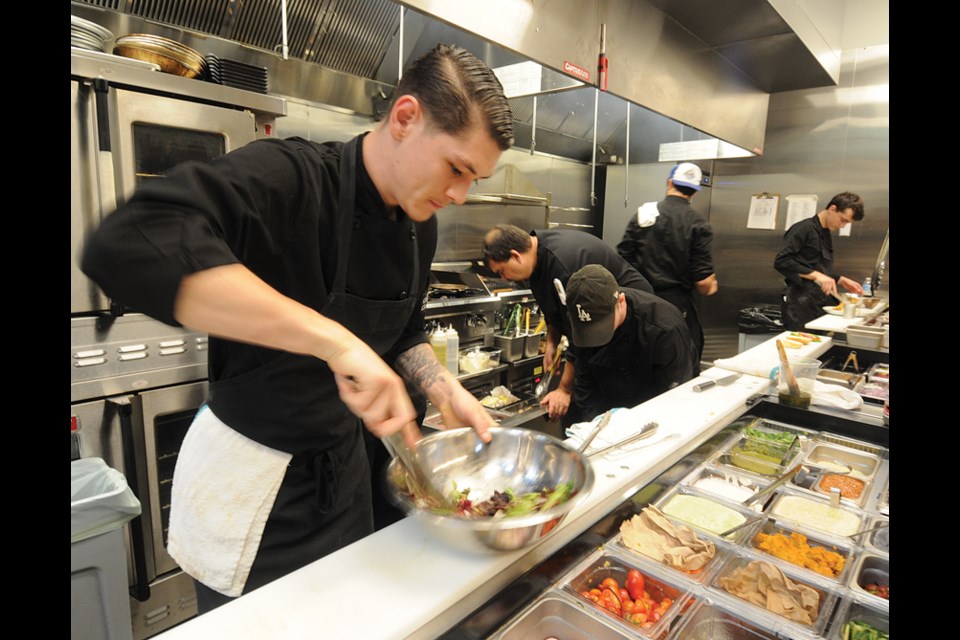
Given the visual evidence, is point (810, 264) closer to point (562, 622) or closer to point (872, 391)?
point (872, 391)

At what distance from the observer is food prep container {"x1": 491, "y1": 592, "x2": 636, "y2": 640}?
1009 mm

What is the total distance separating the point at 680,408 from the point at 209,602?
1621 millimetres

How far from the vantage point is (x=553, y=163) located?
6328mm

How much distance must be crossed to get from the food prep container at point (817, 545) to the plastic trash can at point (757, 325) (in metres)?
4.79

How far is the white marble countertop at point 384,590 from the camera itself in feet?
2.75

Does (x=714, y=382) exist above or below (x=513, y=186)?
below

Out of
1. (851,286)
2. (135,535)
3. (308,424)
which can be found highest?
(851,286)

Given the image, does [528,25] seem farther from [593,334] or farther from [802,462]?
[802,462]

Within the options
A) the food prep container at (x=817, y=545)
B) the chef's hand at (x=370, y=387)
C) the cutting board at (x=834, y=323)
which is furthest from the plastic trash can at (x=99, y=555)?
the cutting board at (x=834, y=323)

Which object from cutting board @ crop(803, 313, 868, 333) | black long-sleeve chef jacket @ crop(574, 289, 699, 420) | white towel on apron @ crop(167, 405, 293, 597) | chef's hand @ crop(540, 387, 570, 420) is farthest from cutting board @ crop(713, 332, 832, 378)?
white towel on apron @ crop(167, 405, 293, 597)

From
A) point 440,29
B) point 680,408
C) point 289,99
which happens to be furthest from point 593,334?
point 440,29

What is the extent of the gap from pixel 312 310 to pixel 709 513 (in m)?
1.18

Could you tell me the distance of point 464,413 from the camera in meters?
1.37

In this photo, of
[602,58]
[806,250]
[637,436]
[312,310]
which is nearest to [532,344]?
[602,58]
